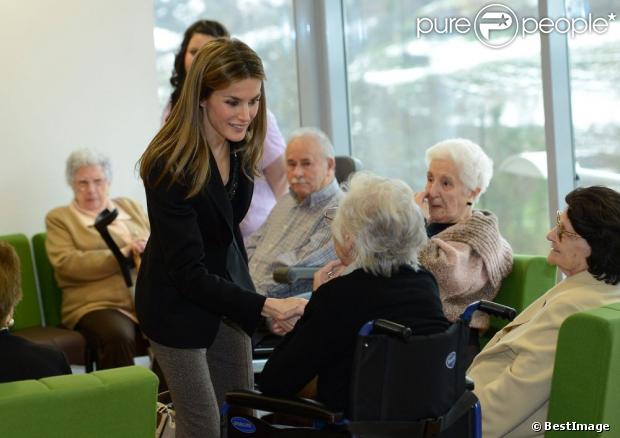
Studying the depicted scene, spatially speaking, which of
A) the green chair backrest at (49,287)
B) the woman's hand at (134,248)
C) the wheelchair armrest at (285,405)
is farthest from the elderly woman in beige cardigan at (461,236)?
the green chair backrest at (49,287)

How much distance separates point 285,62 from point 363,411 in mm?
3984

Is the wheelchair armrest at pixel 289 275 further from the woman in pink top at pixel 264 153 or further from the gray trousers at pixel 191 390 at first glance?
the gray trousers at pixel 191 390

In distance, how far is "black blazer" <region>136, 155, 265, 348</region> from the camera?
7.40 feet

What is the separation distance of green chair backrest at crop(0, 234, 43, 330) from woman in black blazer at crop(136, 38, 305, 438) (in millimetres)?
2292

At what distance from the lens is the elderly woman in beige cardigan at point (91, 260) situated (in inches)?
171

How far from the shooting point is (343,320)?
216cm

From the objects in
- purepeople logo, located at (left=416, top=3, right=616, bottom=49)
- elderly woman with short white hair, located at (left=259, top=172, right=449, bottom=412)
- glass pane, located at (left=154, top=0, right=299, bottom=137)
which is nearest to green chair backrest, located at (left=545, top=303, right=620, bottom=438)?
elderly woman with short white hair, located at (left=259, top=172, right=449, bottom=412)

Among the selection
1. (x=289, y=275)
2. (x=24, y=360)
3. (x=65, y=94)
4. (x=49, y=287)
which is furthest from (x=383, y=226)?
(x=65, y=94)

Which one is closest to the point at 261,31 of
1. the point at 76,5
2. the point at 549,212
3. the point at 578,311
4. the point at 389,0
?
the point at 389,0

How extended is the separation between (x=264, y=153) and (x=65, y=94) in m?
1.20

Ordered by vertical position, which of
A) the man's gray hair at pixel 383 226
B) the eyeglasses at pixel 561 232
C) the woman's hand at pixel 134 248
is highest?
the man's gray hair at pixel 383 226

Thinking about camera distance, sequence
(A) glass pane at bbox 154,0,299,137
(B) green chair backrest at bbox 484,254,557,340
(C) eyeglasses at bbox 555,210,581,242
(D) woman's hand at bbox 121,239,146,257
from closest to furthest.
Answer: (C) eyeglasses at bbox 555,210,581,242 → (B) green chair backrest at bbox 484,254,557,340 → (D) woman's hand at bbox 121,239,146,257 → (A) glass pane at bbox 154,0,299,137

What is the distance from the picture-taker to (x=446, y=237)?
336 centimetres

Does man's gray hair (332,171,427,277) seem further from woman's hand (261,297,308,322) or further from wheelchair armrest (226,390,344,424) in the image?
wheelchair armrest (226,390,344,424)
